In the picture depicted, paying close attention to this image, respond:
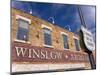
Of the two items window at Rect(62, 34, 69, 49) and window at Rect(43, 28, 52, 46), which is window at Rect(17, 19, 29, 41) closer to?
window at Rect(43, 28, 52, 46)

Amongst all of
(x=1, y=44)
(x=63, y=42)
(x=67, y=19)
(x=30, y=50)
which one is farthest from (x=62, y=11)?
(x=1, y=44)

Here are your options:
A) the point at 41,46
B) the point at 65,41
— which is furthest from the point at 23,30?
the point at 65,41

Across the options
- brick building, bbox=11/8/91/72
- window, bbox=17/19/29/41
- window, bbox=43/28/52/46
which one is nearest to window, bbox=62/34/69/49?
brick building, bbox=11/8/91/72

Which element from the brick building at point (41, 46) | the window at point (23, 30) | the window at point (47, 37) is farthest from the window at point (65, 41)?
the window at point (23, 30)

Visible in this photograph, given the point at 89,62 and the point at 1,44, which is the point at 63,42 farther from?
the point at 1,44

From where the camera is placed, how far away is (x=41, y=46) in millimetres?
2377

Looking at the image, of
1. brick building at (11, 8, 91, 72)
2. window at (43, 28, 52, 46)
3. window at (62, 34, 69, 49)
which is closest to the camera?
brick building at (11, 8, 91, 72)

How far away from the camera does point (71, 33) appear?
102 inches

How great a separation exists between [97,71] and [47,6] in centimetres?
92

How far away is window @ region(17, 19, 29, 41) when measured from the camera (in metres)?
2.25

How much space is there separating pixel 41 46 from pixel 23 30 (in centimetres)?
24

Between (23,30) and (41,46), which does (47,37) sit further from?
(23,30)

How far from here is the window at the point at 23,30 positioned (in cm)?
225

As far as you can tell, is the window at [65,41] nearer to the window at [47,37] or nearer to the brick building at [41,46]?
the brick building at [41,46]
